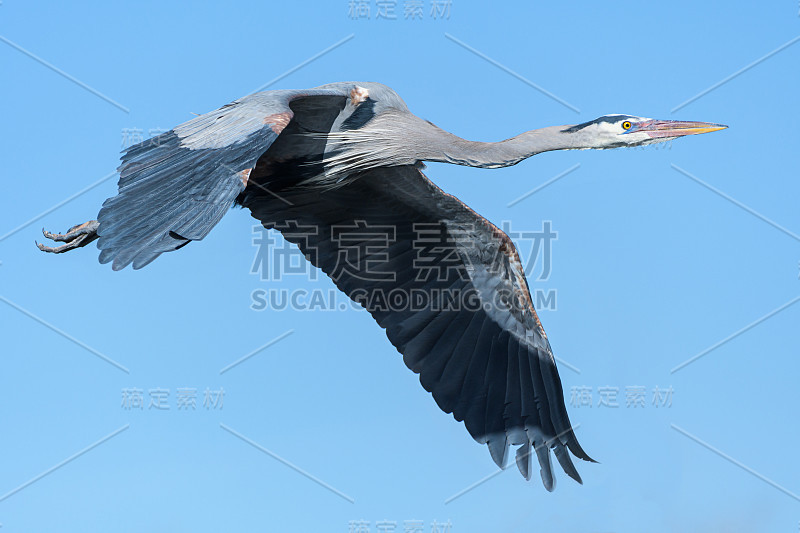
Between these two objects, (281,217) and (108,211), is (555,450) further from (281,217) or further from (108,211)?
(108,211)

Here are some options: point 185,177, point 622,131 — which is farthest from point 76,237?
point 622,131

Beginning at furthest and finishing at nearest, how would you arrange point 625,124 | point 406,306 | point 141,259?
point 406,306, point 625,124, point 141,259

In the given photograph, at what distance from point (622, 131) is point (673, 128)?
0.45 meters

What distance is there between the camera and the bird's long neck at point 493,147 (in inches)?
290

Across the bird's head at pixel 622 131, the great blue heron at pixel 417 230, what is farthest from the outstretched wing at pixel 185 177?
the bird's head at pixel 622 131

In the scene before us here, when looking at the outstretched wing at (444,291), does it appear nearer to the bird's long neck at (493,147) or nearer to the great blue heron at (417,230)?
the great blue heron at (417,230)

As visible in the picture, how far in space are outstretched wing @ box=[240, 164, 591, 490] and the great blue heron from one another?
1 cm

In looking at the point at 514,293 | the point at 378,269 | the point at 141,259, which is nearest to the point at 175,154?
the point at 141,259

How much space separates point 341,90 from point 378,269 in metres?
1.73

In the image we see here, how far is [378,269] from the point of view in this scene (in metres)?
8.84

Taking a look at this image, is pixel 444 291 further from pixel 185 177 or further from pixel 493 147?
pixel 185 177

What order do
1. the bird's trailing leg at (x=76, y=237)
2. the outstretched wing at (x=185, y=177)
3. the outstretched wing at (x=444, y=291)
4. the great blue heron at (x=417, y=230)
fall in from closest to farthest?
the outstretched wing at (x=185, y=177), the great blue heron at (x=417, y=230), the bird's trailing leg at (x=76, y=237), the outstretched wing at (x=444, y=291)

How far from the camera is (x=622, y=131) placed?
7.55 m

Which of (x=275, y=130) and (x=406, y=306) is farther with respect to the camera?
(x=406, y=306)
